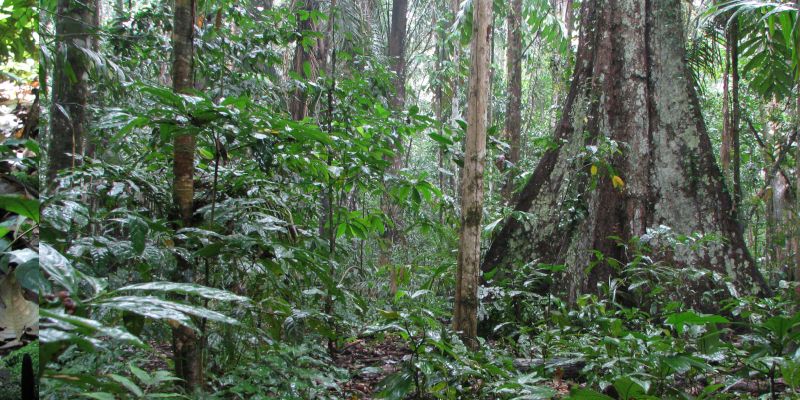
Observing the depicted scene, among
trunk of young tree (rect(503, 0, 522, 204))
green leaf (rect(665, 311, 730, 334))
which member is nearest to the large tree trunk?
green leaf (rect(665, 311, 730, 334))

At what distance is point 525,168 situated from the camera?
25.4ft

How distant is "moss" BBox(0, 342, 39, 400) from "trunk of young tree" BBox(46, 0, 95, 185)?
46 centimetres

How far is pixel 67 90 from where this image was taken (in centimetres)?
133

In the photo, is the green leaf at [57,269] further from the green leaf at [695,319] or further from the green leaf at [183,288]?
the green leaf at [695,319]

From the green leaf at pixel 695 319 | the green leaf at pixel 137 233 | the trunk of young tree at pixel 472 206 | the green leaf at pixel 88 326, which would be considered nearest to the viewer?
→ the green leaf at pixel 88 326

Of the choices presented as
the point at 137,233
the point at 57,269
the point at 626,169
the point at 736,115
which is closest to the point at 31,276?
the point at 57,269

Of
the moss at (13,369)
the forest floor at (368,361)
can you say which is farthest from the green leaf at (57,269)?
the forest floor at (368,361)

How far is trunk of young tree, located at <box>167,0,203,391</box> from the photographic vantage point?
1736mm

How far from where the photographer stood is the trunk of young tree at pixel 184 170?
1.74 m

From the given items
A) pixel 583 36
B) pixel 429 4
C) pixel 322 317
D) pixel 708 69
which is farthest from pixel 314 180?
pixel 429 4

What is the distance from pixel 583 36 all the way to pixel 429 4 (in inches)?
304

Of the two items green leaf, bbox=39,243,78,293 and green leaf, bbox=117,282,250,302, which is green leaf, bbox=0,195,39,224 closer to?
green leaf, bbox=39,243,78,293

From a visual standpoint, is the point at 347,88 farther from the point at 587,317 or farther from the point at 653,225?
the point at 653,225

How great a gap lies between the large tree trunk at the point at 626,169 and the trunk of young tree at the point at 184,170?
2.75m
